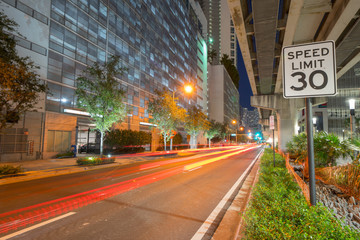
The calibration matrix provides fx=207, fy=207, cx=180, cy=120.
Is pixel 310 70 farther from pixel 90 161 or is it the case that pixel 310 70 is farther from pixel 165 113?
pixel 165 113

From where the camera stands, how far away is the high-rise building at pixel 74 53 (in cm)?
2127

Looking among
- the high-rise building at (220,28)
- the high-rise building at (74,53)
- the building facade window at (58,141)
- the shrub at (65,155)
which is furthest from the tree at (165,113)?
the high-rise building at (220,28)

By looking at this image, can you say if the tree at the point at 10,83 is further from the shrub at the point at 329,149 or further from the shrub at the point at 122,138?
the shrub at the point at 122,138

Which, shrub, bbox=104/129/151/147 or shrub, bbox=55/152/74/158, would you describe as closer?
shrub, bbox=55/152/74/158

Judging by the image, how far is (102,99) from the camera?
18594 mm

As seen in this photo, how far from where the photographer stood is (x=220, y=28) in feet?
616

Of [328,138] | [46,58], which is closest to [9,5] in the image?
[46,58]

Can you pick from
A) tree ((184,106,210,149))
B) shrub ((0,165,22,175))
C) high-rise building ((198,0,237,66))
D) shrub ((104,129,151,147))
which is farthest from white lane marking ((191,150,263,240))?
high-rise building ((198,0,237,66))

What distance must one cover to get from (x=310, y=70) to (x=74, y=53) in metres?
29.7

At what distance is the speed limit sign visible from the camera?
288 cm

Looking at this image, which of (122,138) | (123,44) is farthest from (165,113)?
(123,44)

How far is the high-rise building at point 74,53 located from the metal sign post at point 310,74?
64.2ft

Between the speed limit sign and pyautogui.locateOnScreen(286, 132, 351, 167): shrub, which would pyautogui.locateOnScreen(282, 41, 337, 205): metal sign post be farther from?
pyautogui.locateOnScreen(286, 132, 351, 167): shrub

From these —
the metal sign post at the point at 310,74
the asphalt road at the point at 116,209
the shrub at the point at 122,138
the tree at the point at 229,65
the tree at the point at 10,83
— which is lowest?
the asphalt road at the point at 116,209
